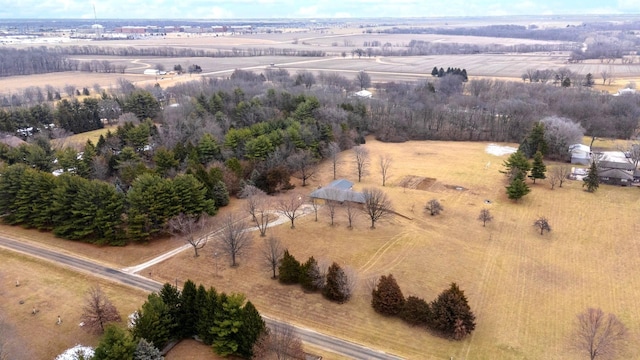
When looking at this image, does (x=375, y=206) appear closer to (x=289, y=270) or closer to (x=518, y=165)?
(x=289, y=270)

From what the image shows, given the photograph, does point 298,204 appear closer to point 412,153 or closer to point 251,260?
point 251,260

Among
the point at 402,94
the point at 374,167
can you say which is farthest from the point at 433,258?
the point at 402,94

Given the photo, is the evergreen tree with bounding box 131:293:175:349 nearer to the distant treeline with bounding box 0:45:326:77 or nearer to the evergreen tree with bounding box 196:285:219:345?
the evergreen tree with bounding box 196:285:219:345

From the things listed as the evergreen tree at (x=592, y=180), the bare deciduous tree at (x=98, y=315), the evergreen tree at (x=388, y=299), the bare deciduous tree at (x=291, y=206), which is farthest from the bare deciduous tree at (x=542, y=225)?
the bare deciduous tree at (x=98, y=315)

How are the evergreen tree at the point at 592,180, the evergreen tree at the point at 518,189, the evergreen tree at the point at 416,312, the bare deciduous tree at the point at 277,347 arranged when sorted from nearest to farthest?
the bare deciduous tree at the point at 277,347 < the evergreen tree at the point at 416,312 < the evergreen tree at the point at 518,189 < the evergreen tree at the point at 592,180

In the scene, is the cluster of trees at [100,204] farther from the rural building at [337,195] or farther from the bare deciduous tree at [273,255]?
the rural building at [337,195]

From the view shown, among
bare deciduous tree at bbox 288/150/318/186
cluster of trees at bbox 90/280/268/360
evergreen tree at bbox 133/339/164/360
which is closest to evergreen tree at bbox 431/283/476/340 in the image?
cluster of trees at bbox 90/280/268/360
